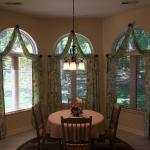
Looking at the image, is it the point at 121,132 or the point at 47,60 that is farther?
the point at 47,60

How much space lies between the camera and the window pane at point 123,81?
5770mm

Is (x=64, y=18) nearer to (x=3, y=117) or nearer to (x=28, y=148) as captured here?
(x=3, y=117)

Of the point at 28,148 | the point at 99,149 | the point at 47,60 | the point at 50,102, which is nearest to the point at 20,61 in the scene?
the point at 47,60

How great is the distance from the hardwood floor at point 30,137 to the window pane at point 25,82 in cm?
83

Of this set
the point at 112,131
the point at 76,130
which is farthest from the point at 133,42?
the point at 76,130

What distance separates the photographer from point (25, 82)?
591 centimetres

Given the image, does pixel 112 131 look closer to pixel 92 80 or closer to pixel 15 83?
pixel 92 80

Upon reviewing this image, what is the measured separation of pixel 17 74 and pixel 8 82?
1.04 feet

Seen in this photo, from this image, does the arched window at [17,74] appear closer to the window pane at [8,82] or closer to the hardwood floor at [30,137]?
the window pane at [8,82]

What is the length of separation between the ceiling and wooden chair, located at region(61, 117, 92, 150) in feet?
8.46

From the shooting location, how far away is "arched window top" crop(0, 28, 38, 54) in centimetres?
537

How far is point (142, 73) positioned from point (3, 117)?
351cm

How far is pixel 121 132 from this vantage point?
5605 mm

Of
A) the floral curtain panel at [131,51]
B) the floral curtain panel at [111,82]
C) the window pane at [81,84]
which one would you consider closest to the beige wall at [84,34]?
the floral curtain panel at [131,51]
